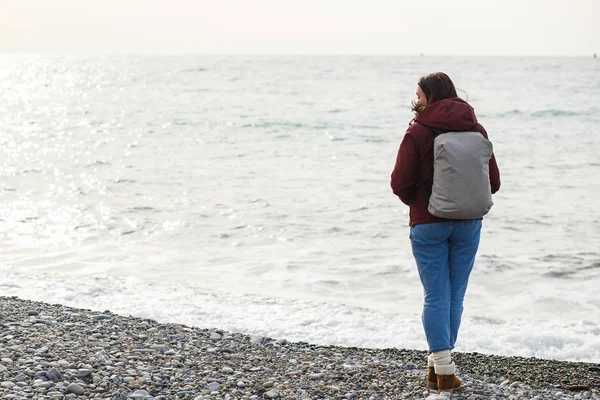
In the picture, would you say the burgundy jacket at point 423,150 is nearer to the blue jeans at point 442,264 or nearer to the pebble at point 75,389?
the blue jeans at point 442,264

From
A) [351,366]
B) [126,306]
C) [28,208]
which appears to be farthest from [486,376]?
[28,208]

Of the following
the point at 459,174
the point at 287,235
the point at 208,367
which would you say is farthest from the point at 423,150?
the point at 287,235

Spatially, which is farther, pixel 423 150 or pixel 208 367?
pixel 208 367

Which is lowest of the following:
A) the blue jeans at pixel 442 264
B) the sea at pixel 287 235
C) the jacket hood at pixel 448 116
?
the sea at pixel 287 235

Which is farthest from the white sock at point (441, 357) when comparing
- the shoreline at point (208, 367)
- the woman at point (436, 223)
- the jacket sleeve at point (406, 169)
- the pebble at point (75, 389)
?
the pebble at point (75, 389)

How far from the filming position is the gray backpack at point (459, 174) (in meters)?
3.90

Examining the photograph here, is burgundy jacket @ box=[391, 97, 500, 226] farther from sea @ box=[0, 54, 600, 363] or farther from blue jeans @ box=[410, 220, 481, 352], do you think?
sea @ box=[0, 54, 600, 363]

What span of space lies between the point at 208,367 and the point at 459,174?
2.19 meters

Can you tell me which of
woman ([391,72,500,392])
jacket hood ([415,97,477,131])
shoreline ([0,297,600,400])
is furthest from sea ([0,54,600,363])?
jacket hood ([415,97,477,131])

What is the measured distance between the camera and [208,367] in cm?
474

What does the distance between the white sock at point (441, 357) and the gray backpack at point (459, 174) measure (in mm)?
A: 892

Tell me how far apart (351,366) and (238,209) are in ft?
24.8

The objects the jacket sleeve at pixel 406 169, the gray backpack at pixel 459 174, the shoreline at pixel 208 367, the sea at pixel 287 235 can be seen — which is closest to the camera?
the gray backpack at pixel 459 174

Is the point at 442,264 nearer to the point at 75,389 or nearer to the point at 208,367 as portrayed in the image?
the point at 208,367
